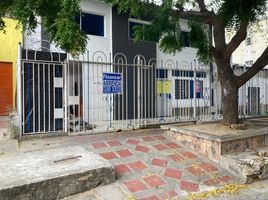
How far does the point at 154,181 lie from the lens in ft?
15.3

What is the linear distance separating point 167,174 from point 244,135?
2.13 m

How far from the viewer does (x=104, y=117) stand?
7.80 metres

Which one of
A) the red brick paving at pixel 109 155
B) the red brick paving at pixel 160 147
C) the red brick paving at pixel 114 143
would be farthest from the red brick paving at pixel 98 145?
the red brick paving at pixel 160 147

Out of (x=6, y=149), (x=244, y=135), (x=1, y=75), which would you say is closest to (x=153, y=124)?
(x=244, y=135)

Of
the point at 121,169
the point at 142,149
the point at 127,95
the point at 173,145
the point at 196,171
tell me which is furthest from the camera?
the point at 127,95

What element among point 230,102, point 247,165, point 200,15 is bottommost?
point 247,165

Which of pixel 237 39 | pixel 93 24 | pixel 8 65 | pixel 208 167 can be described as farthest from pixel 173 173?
pixel 8 65

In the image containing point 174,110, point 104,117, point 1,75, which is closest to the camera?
point 104,117

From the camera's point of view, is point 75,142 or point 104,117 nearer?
point 75,142

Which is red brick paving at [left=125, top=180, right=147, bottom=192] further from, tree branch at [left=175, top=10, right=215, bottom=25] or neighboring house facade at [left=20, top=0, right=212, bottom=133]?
tree branch at [left=175, top=10, right=215, bottom=25]

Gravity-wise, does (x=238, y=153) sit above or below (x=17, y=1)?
below

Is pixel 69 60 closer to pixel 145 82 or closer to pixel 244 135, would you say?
pixel 145 82

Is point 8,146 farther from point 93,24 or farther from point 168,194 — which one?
point 93,24

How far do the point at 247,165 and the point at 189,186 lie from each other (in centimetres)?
130
